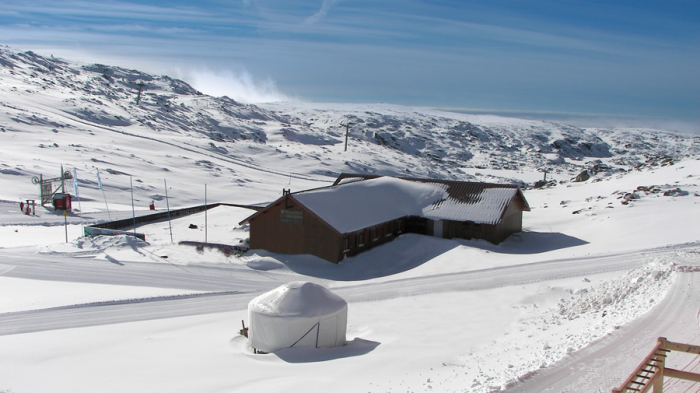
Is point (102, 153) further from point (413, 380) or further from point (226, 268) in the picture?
point (413, 380)

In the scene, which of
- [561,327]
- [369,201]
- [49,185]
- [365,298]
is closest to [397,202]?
[369,201]

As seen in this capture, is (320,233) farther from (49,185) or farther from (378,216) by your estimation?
(49,185)

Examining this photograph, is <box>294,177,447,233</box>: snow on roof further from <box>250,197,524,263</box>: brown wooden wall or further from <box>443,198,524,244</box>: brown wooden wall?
<box>443,198,524,244</box>: brown wooden wall

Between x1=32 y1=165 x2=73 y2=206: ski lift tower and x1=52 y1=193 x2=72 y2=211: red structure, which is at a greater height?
x1=32 y1=165 x2=73 y2=206: ski lift tower

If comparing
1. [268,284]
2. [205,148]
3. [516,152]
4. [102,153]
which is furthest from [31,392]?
[516,152]

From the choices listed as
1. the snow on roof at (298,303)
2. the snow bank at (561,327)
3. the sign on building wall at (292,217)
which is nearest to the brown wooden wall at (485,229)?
the sign on building wall at (292,217)

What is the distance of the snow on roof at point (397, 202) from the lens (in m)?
28.9

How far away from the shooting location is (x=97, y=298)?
2084cm

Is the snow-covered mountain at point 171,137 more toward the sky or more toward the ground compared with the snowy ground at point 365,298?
more toward the sky

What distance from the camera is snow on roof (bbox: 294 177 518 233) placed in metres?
28.9

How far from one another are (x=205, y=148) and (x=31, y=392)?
74.0m

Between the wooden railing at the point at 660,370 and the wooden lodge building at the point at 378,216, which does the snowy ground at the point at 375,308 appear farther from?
the wooden railing at the point at 660,370

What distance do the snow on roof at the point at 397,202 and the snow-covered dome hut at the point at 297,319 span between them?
11449 millimetres

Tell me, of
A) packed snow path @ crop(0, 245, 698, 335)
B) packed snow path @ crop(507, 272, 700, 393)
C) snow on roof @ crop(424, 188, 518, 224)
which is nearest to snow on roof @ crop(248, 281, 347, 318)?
packed snow path @ crop(0, 245, 698, 335)
